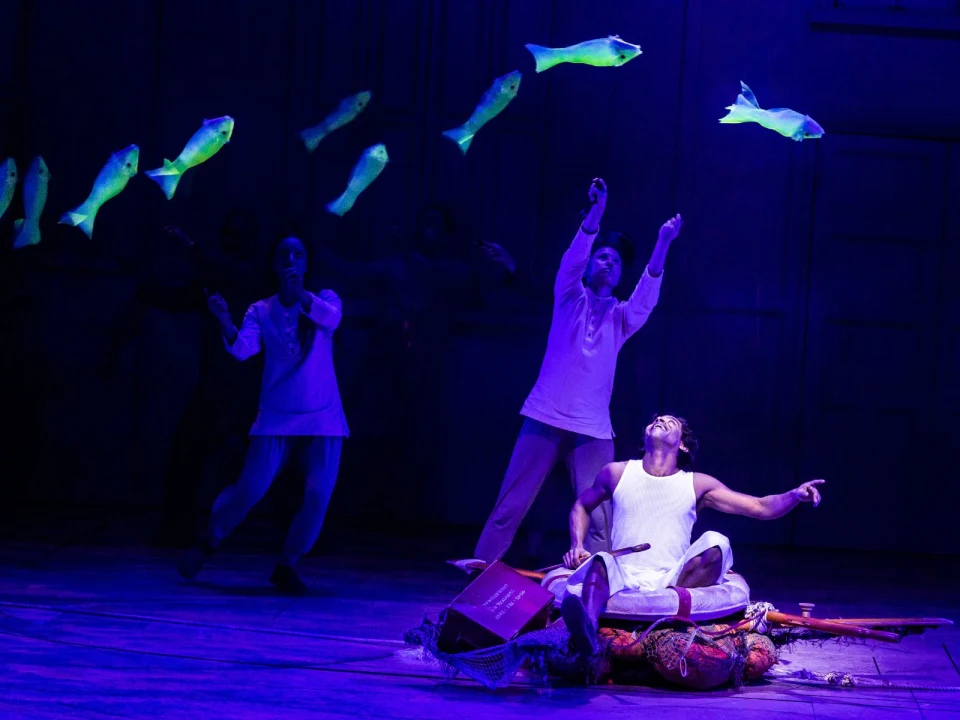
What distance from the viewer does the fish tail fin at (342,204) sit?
7242 millimetres

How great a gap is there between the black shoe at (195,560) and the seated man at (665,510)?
1.80 m

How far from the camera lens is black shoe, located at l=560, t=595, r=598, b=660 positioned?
4203 mm

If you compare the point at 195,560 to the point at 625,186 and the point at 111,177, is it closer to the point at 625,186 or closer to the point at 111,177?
the point at 111,177

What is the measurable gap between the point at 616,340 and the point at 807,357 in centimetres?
217

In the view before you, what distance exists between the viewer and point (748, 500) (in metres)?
4.89

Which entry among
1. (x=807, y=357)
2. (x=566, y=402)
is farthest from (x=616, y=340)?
(x=807, y=357)

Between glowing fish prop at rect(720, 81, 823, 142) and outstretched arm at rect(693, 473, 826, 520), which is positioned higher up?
glowing fish prop at rect(720, 81, 823, 142)

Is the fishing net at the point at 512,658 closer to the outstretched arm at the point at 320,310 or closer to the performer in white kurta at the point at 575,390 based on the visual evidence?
the performer in white kurta at the point at 575,390

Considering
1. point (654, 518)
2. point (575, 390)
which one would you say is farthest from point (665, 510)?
point (575, 390)

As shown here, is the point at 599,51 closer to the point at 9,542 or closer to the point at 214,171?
the point at 214,171

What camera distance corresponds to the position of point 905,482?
7.81 metres

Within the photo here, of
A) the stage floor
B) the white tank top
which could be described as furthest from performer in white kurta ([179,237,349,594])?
the white tank top

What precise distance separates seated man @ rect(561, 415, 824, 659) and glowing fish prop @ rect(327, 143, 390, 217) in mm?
2682

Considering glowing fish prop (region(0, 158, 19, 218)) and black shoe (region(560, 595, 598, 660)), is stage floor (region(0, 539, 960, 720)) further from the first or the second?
glowing fish prop (region(0, 158, 19, 218))
